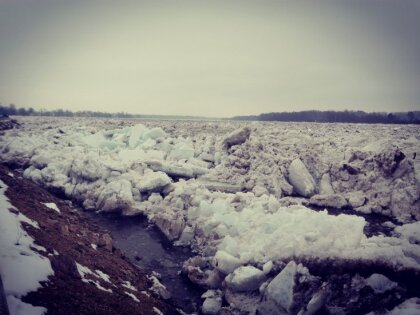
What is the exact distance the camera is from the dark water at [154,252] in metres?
6.35

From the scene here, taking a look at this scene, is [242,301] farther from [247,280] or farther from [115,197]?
[115,197]

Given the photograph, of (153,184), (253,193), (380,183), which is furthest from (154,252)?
(380,183)

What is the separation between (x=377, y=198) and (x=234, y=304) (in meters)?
7.90

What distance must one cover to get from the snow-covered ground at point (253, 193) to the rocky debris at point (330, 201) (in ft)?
0.12

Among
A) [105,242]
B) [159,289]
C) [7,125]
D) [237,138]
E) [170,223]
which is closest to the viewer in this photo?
[159,289]

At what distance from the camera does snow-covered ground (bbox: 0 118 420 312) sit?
235 inches

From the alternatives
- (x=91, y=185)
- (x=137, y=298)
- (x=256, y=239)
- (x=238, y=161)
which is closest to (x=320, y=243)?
(x=256, y=239)

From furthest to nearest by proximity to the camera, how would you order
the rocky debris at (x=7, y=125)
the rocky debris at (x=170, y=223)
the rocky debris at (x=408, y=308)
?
the rocky debris at (x=7, y=125), the rocky debris at (x=170, y=223), the rocky debris at (x=408, y=308)

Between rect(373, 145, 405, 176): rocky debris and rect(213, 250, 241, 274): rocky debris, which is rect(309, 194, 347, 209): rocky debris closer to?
rect(373, 145, 405, 176): rocky debris

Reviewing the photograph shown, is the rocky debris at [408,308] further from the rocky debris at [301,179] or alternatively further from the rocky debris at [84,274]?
the rocky debris at [301,179]

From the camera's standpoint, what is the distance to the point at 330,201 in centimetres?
1132

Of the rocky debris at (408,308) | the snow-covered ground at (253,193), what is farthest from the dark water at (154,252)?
the rocky debris at (408,308)

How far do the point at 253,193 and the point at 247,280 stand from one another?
18.4 feet

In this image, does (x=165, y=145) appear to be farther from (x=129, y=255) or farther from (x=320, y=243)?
(x=320, y=243)
